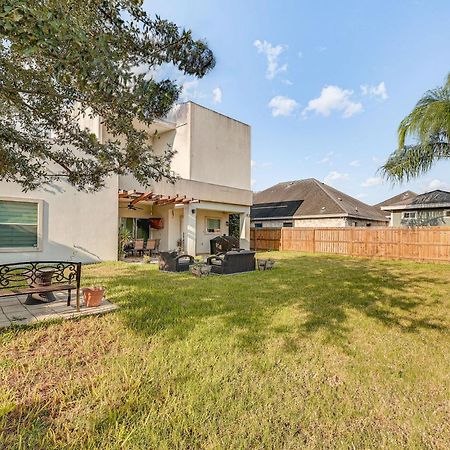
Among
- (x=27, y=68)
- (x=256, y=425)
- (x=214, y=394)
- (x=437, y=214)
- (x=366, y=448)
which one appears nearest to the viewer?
(x=366, y=448)

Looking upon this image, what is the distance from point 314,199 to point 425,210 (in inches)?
324

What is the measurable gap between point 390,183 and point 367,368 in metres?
11.2

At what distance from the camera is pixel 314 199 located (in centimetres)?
2484

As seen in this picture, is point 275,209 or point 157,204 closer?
point 157,204

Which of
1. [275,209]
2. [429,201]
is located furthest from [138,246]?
[429,201]

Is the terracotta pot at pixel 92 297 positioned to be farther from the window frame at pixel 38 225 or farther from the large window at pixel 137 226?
the large window at pixel 137 226

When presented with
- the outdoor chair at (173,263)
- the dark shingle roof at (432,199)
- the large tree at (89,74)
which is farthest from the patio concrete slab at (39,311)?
the dark shingle roof at (432,199)

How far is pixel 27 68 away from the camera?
448 cm

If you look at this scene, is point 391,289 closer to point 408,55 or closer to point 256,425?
point 256,425

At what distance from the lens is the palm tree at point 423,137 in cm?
998

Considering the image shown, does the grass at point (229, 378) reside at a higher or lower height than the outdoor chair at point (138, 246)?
lower

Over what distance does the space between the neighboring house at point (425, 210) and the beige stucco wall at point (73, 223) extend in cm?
2014

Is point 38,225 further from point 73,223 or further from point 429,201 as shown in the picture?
point 429,201

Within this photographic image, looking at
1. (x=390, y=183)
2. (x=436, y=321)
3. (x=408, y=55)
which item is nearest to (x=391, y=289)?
(x=436, y=321)
